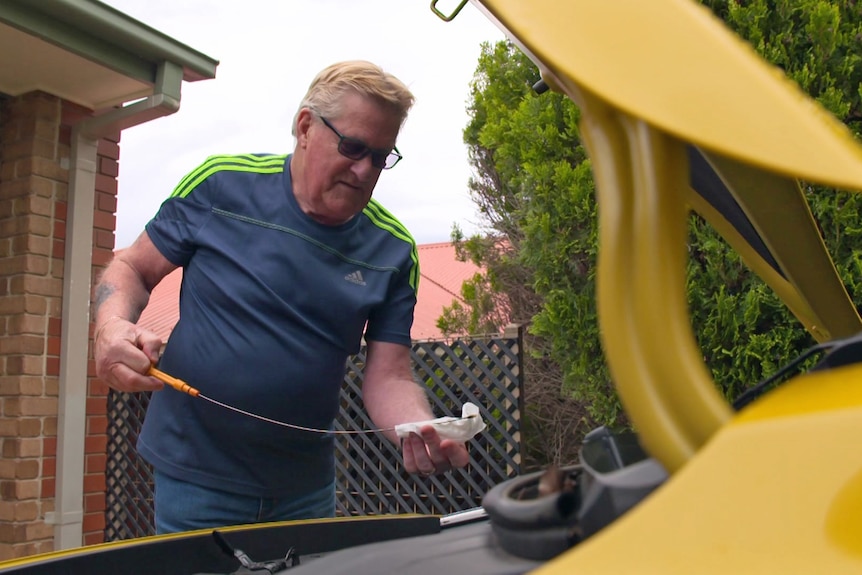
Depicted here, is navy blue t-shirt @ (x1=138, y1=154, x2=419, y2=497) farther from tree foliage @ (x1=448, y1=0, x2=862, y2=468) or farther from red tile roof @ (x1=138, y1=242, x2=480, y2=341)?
red tile roof @ (x1=138, y1=242, x2=480, y2=341)

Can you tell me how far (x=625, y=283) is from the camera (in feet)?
2.33

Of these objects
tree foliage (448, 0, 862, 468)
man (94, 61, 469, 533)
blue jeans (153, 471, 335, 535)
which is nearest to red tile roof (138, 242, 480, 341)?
tree foliage (448, 0, 862, 468)

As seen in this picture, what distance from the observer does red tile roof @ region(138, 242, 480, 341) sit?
38.8 feet

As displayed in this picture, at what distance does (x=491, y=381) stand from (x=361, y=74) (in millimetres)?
2984

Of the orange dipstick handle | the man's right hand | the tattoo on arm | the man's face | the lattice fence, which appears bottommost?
the lattice fence

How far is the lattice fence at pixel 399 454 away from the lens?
4.83 m

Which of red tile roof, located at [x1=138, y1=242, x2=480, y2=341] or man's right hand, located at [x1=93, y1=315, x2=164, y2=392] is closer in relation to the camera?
man's right hand, located at [x1=93, y1=315, x2=164, y2=392]

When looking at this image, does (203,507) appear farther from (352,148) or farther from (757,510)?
(757,510)

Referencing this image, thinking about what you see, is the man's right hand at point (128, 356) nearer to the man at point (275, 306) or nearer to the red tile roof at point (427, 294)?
the man at point (275, 306)

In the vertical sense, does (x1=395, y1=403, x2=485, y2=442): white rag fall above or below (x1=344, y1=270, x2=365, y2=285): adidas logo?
below

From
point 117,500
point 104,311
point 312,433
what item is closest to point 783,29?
point 312,433

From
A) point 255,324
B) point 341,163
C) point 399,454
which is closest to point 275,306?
point 255,324

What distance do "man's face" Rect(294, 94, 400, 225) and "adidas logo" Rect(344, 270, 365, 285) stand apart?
158 mm

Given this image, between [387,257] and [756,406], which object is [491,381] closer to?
[387,257]
